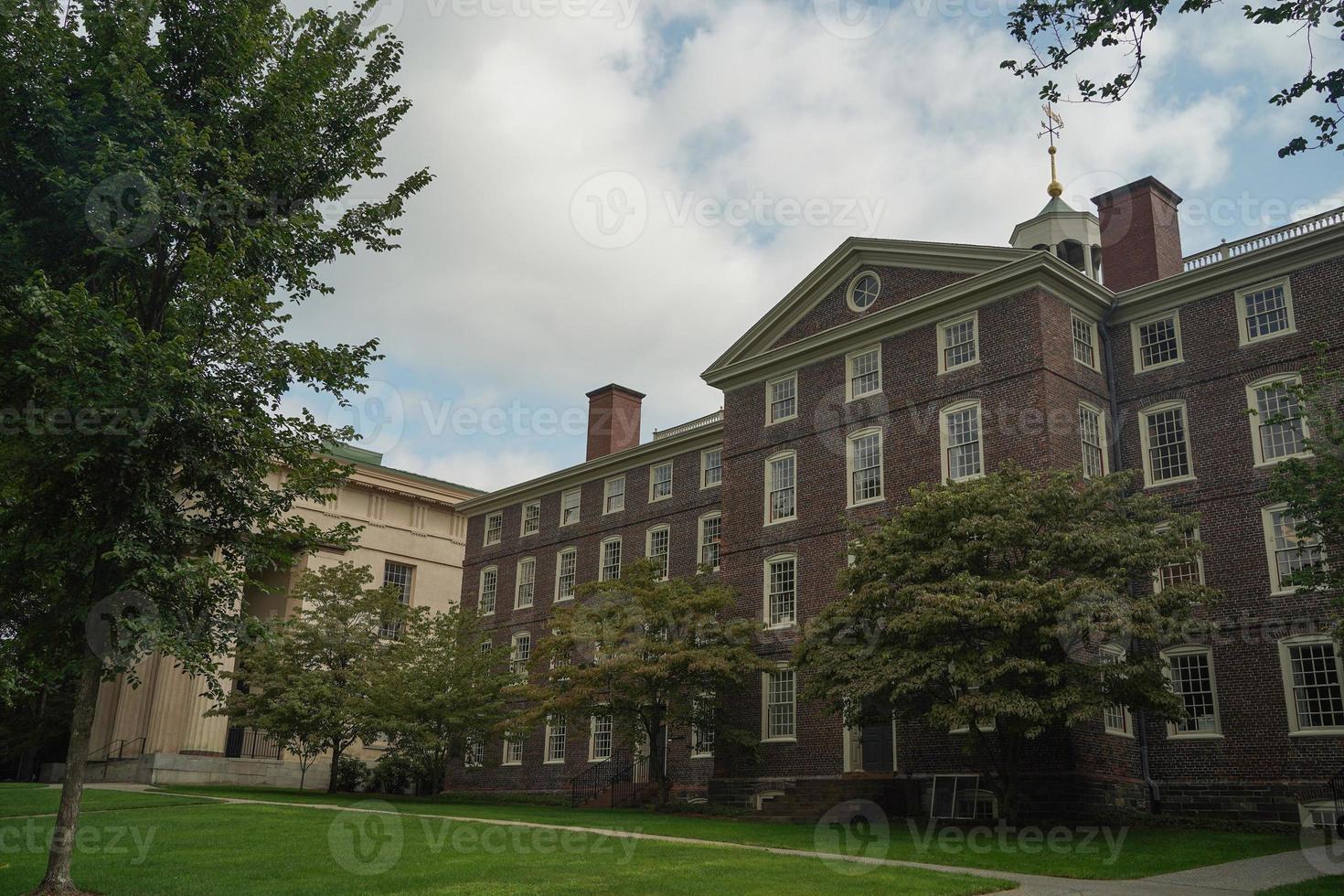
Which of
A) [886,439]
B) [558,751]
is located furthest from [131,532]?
[558,751]

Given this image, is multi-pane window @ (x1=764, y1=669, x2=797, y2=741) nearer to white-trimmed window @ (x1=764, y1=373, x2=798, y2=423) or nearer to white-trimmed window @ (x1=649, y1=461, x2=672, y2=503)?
white-trimmed window @ (x1=764, y1=373, x2=798, y2=423)

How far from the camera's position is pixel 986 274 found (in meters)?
25.8

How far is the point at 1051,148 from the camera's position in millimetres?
32344

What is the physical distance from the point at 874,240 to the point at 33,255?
69.1 feet

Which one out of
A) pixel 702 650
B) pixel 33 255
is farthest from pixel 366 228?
pixel 702 650

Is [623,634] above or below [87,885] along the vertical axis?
above

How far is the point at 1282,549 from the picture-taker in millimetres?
22812

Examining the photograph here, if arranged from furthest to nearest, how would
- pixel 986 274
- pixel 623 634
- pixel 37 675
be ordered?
pixel 623 634, pixel 986 274, pixel 37 675

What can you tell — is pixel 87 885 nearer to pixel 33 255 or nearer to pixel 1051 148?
pixel 33 255

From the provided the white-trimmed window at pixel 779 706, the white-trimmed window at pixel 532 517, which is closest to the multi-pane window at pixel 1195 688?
the white-trimmed window at pixel 779 706

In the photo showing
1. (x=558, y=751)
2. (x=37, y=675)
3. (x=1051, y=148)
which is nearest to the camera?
(x=37, y=675)

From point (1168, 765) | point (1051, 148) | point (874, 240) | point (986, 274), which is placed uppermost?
point (1051, 148)

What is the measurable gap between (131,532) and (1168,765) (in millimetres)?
20740

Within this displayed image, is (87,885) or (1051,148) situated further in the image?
(1051,148)
